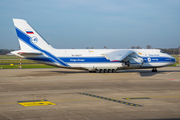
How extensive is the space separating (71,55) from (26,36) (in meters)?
7.84

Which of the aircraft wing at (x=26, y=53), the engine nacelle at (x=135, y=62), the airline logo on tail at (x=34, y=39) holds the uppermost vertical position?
the airline logo on tail at (x=34, y=39)

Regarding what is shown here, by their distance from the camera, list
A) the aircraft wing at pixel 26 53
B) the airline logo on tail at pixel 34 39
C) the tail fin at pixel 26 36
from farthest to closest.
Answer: the airline logo on tail at pixel 34 39, the tail fin at pixel 26 36, the aircraft wing at pixel 26 53

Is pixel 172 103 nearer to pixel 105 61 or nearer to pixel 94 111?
pixel 94 111

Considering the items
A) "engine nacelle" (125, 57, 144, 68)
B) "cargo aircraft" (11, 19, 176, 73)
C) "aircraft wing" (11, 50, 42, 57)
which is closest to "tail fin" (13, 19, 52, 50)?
"cargo aircraft" (11, 19, 176, 73)

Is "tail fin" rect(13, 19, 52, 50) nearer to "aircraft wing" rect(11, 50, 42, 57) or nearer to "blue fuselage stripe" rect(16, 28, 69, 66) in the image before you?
"blue fuselage stripe" rect(16, 28, 69, 66)

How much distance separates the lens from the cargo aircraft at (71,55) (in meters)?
35.3

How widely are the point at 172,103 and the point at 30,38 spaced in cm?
2663

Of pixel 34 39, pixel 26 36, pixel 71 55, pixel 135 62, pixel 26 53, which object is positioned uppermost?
pixel 26 36

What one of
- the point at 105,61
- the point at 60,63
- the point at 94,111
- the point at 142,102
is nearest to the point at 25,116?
the point at 94,111

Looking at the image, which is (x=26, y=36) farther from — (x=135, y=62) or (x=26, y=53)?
(x=135, y=62)

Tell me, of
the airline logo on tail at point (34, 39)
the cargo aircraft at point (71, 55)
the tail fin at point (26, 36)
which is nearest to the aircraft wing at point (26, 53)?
the cargo aircraft at point (71, 55)

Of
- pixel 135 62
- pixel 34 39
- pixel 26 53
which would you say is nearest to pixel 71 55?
pixel 34 39

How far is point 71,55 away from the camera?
3691cm

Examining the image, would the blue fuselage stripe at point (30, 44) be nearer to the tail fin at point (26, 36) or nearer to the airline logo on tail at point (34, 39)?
the tail fin at point (26, 36)
